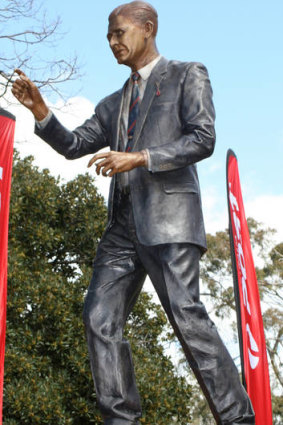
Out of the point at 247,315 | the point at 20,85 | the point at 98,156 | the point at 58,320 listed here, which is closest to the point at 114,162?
the point at 98,156

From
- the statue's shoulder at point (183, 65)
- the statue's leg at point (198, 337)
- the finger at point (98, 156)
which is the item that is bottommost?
the statue's leg at point (198, 337)

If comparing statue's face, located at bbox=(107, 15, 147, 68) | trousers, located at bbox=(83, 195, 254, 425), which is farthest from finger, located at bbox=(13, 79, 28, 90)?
trousers, located at bbox=(83, 195, 254, 425)

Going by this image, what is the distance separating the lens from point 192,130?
346 cm

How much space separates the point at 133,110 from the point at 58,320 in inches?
178

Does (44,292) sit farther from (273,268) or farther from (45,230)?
(273,268)

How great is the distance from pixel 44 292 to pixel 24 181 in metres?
1.60

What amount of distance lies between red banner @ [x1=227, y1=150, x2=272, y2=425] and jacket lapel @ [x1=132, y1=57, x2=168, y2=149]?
1943 mm

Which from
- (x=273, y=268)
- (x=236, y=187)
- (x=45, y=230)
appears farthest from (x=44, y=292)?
(x=273, y=268)

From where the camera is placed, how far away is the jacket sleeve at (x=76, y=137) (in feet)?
12.2

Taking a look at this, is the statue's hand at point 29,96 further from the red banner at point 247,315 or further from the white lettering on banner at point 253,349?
the white lettering on banner at point 253,349

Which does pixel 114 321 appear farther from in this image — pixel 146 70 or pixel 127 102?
pixel 146 70

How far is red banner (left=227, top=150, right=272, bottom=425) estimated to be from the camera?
205 inches

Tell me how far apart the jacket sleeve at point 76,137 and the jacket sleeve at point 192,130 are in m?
0.57

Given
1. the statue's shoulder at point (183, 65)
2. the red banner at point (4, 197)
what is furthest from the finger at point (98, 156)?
the red banner at point (4, 197)
